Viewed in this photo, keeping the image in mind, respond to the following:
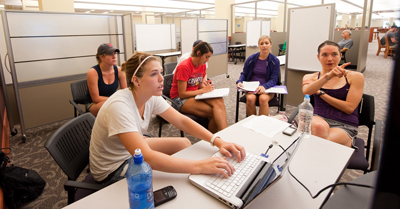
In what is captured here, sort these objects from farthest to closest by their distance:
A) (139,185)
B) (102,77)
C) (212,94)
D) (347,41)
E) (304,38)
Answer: (347,41) < (304,38) < (102,77) < (212,94) < (139,185)

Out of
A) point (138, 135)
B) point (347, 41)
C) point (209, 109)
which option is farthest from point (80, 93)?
point (347, 41)

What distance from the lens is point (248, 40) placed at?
8250 mm

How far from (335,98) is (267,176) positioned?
1.37 metres

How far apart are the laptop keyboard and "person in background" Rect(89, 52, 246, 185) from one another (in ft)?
0.08

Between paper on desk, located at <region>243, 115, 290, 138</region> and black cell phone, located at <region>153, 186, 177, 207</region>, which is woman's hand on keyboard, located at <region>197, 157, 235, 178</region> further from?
paper on desk, located at <region>243, 115, 290, 138</region>

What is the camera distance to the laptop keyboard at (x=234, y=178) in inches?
36.6

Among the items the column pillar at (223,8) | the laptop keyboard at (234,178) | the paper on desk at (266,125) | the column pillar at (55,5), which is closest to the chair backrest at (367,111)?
the paper on desk at (266,125)

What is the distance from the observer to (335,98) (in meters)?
1.97

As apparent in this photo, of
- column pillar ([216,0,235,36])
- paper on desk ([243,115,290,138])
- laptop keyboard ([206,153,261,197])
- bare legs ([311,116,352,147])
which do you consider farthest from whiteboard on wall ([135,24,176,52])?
laptop keyboard ([206,153,261,197])

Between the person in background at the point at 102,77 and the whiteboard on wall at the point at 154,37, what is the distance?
337 centimetres

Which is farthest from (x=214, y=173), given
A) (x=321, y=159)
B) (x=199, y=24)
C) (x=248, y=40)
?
(x=248, y=40)

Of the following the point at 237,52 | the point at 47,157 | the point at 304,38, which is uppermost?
the point at 304,38

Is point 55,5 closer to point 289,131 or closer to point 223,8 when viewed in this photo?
point 289,131

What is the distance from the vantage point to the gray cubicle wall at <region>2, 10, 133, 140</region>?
306 centimetres
